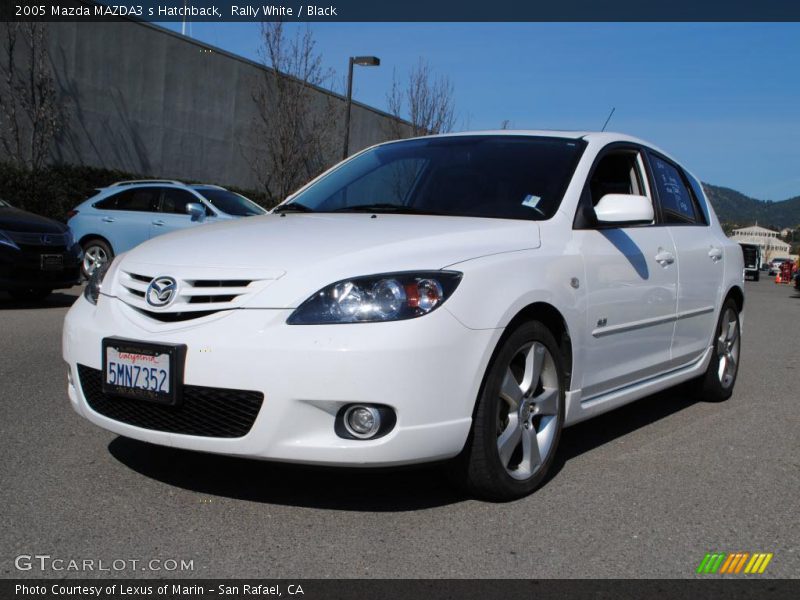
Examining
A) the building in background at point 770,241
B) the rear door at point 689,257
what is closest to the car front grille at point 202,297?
the rear door at point 689,257

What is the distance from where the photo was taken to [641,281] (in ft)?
15.5

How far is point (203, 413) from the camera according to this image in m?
3.42

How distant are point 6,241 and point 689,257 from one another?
24.4ft

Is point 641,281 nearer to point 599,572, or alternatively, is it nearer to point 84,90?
point 599,572

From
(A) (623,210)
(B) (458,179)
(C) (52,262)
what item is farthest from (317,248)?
(C) (52,262)

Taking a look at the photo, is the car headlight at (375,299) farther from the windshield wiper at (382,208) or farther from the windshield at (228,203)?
the windshield at (228,203)

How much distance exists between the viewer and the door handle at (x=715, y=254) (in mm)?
5808

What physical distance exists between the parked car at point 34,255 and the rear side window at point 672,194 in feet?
23.5

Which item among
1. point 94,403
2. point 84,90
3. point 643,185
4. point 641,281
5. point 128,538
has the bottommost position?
point 128,538

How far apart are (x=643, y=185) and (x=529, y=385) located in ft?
6.39

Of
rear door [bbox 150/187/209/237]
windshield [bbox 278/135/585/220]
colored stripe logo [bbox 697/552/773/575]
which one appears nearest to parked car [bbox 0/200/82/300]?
rear door [bbox 150/187/209/237]

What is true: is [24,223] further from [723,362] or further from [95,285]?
[723,362]
